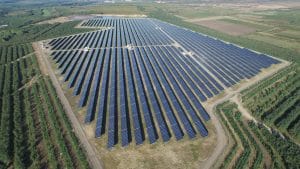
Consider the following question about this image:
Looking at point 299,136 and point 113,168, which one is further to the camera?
point 299,136

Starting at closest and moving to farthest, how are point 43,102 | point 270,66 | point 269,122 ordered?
point 269,122, point 43,102, point 270,66

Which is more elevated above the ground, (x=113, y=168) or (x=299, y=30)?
(x=299, y=30)

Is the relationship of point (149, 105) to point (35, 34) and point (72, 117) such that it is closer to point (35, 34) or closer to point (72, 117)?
point (72, 117)

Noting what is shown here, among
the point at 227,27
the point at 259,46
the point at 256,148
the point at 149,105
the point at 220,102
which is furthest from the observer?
the point at 227,27

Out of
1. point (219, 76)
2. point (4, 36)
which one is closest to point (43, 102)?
point (219, 76)

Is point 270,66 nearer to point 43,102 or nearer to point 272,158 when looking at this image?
point 272,158

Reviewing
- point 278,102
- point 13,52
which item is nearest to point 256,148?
point 278,102

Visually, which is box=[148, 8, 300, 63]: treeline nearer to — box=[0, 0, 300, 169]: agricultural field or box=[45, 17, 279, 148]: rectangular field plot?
box=[0, 0, 300, 169]: agricultural field
